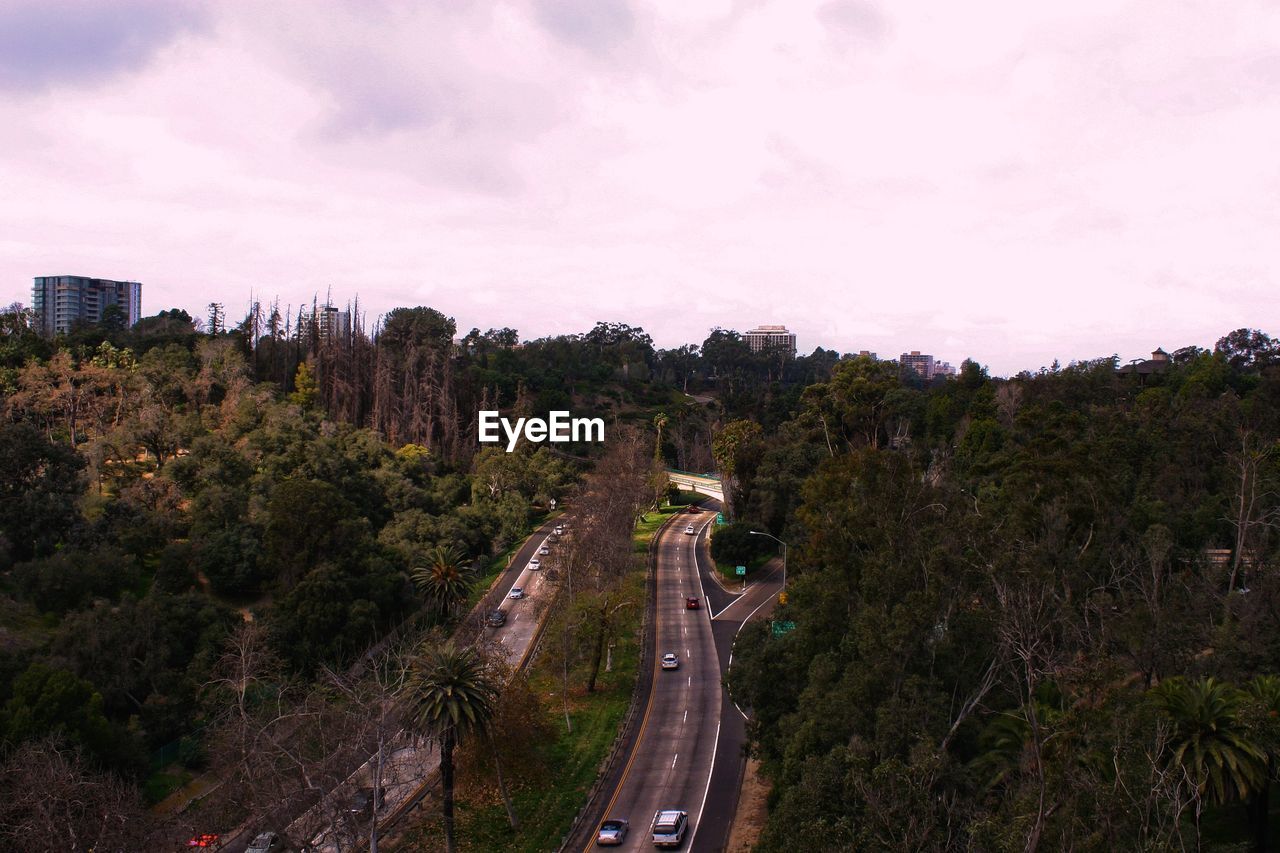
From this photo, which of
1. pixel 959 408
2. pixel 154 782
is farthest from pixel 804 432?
pixel 154 782

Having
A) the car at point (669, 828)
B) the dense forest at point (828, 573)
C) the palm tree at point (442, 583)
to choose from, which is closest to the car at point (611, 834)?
the car at point (669, 828)

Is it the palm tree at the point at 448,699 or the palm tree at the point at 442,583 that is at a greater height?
the palm tree at the point at 448,699

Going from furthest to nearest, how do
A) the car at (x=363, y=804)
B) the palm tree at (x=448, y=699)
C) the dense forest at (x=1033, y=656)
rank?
the palm tree at (x=448, y=699), the car at (x=363, y=804), the dense forest at (x=1033, y=656)

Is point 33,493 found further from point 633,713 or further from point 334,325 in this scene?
point 334,325

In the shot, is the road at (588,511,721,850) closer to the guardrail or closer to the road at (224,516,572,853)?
the guardrail

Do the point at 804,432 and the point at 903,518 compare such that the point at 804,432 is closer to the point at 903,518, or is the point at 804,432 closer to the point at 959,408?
the point at 959,408

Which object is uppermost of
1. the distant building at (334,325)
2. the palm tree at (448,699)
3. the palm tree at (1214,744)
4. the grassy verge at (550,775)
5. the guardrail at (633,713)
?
the distant building at (334,325)

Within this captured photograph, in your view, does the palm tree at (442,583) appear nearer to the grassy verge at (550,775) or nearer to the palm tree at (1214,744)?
the grassy verge at (550,775)
